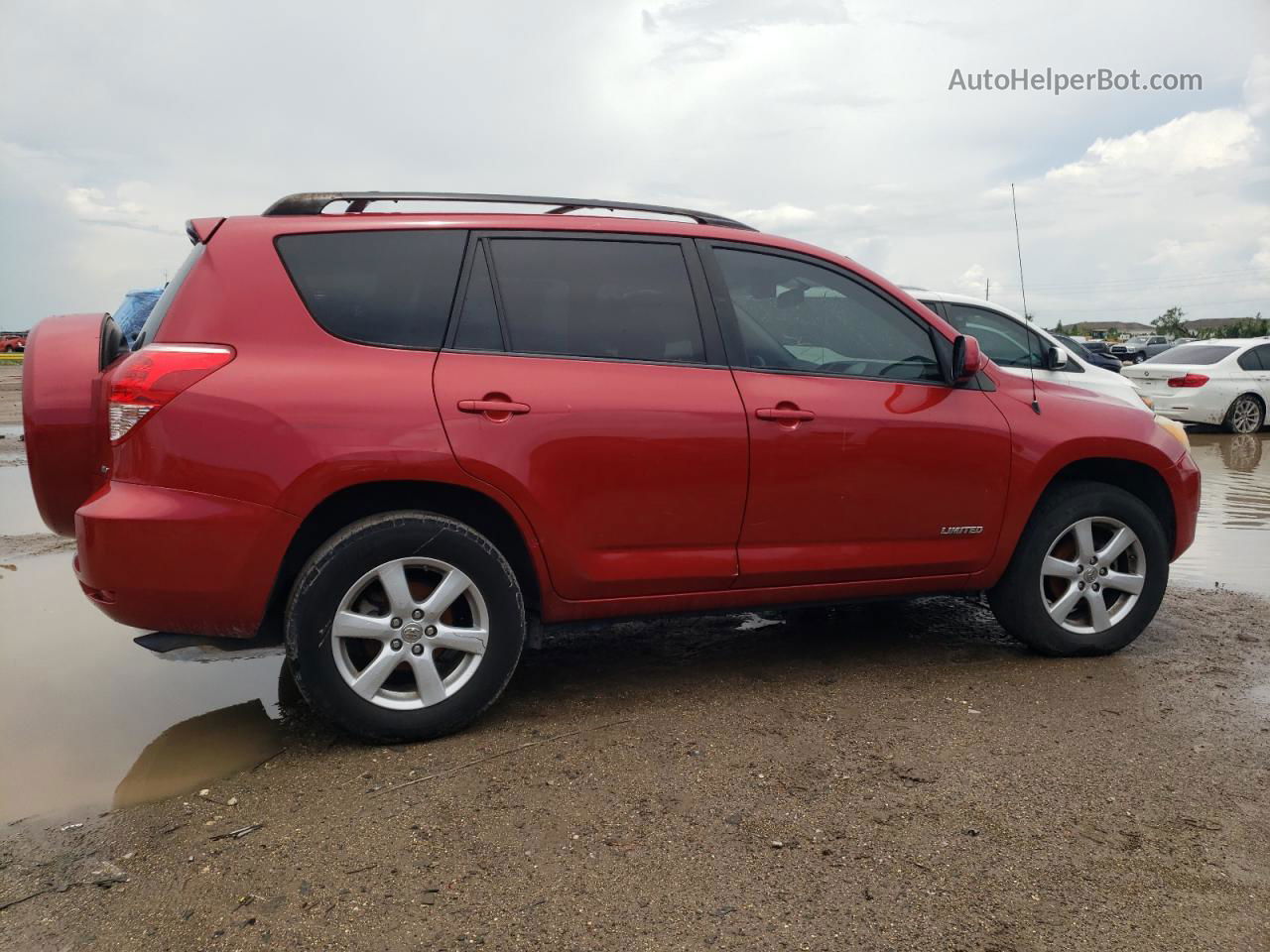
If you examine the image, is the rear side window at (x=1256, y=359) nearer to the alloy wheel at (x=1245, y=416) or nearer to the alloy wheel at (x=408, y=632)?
the alloy wheel at (x=1245, y=416)

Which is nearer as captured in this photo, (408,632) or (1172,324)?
(408,632)

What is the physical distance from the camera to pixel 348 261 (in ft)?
11.5

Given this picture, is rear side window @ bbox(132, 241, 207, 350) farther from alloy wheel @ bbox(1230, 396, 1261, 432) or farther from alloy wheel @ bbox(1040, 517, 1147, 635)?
alloy wheel @ bbox(1230, 396, 1261, 432)

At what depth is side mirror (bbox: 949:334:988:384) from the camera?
13.5 ft

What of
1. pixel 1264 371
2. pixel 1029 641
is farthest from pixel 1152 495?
pixel 1264 371

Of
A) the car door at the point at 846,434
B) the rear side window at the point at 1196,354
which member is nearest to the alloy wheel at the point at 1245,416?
the rear side window at the point at 1196,354

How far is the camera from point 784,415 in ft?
12.6

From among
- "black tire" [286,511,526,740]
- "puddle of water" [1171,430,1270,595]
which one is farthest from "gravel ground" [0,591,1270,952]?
"puddle of water" [1171,430,1270,595]

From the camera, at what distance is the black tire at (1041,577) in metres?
4.32

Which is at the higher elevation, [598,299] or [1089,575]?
[598,299]

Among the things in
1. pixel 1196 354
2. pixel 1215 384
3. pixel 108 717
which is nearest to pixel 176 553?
pixel 108 717

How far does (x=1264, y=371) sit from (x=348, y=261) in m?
15.2

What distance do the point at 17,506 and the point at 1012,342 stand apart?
320 inches

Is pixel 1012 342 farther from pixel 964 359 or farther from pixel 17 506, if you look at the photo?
pixel 17 506
